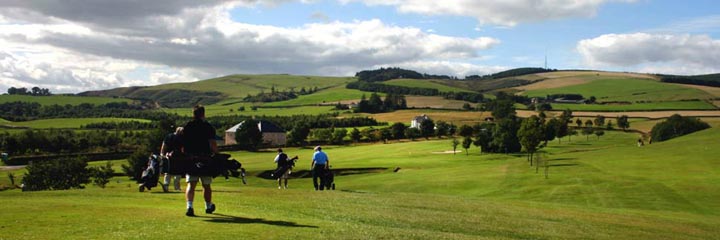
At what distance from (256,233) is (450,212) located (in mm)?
10378

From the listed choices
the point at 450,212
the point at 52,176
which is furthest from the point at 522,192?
the point at 52,176

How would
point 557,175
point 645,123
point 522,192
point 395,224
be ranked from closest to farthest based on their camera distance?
point 395,224 → point 522,192 → point 557,175 → point 645,123

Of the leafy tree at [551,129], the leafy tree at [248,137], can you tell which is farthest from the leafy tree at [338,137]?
the leafy tree at [551,129]

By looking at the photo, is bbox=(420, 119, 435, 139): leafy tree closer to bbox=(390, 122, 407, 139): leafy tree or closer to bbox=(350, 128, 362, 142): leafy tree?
bbox=(390, 122, 407, 139): leafy tree

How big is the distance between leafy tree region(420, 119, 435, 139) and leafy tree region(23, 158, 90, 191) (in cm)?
9207

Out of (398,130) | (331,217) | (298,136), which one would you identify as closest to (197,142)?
(331,217)

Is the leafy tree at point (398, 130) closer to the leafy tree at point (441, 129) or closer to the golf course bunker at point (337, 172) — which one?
the leafy tree at point (441, 129)

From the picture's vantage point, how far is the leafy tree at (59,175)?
3252 inches

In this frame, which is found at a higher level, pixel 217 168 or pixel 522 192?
pixel 217 168

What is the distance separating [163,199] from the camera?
2139 cm

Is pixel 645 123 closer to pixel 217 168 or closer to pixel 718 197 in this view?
pixel 718 197

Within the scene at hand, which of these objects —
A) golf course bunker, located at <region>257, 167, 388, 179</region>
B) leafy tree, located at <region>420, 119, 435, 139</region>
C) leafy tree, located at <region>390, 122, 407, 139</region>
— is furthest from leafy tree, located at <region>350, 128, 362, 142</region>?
golf course bunker, located at <region>257, 167, 388, 179</region>

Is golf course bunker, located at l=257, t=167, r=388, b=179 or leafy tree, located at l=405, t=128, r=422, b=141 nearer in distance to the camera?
golf course bunker, located at l=257, t=167, r=388, b=179

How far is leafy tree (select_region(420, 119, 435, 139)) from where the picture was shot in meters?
160
